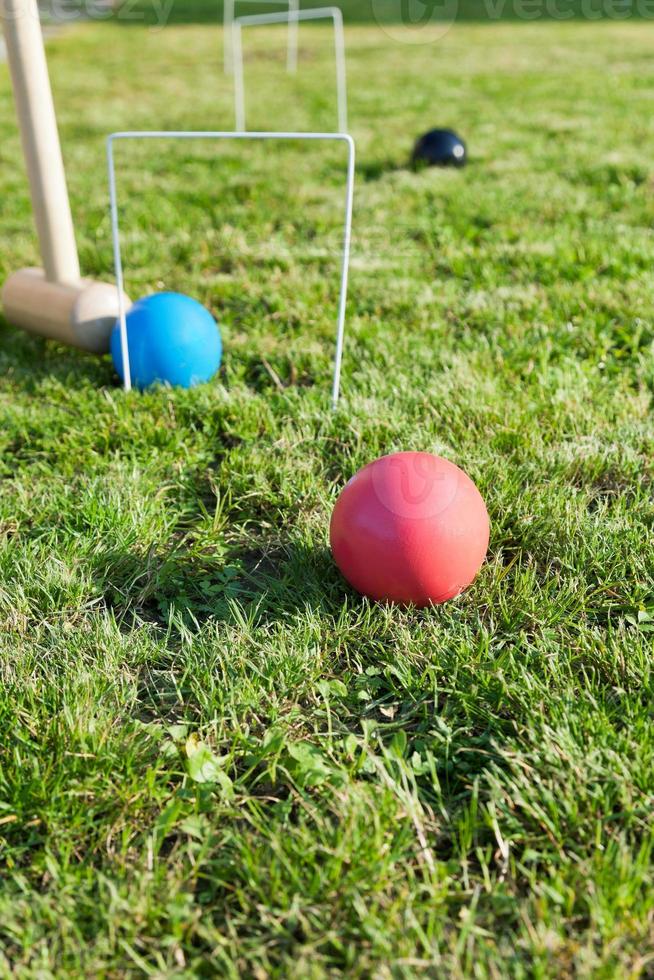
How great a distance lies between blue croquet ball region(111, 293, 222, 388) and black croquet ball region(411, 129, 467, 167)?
10.9ft

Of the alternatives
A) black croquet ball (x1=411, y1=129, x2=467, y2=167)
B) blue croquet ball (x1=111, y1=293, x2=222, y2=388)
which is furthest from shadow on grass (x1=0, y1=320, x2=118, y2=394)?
black croquet ball (x1=411, y1=129, x2=467, y2=167)

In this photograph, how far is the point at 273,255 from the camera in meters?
4.55

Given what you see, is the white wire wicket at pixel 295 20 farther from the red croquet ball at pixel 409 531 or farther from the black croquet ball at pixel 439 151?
the red croquet ball at pixel 409 531

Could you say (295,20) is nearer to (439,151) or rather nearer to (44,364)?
(439,151)

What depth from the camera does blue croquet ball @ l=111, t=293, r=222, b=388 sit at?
10.3 feet

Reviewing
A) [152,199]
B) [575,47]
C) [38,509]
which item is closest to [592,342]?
[38,509]

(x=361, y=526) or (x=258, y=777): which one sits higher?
(x=361, y=526)

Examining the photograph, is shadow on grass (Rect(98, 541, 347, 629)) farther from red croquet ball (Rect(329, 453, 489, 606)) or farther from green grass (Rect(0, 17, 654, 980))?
red croquet ball (Rect(329, 453, 489, 606))

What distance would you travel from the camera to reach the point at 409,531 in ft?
6.79

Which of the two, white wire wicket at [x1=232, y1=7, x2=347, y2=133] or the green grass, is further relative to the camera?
white wire wicket at [x1=232, y1=7, x2=347, y2=133]

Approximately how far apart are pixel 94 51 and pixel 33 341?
11.5m

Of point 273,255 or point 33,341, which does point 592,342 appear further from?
point 33,341

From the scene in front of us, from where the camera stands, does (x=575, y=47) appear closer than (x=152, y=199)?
No

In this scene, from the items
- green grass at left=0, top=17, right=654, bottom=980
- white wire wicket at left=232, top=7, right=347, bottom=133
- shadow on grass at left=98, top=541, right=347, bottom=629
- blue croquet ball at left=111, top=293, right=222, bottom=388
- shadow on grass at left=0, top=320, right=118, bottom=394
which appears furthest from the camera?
white wire wicket at left=232, top=7, right=347, bottom=133
